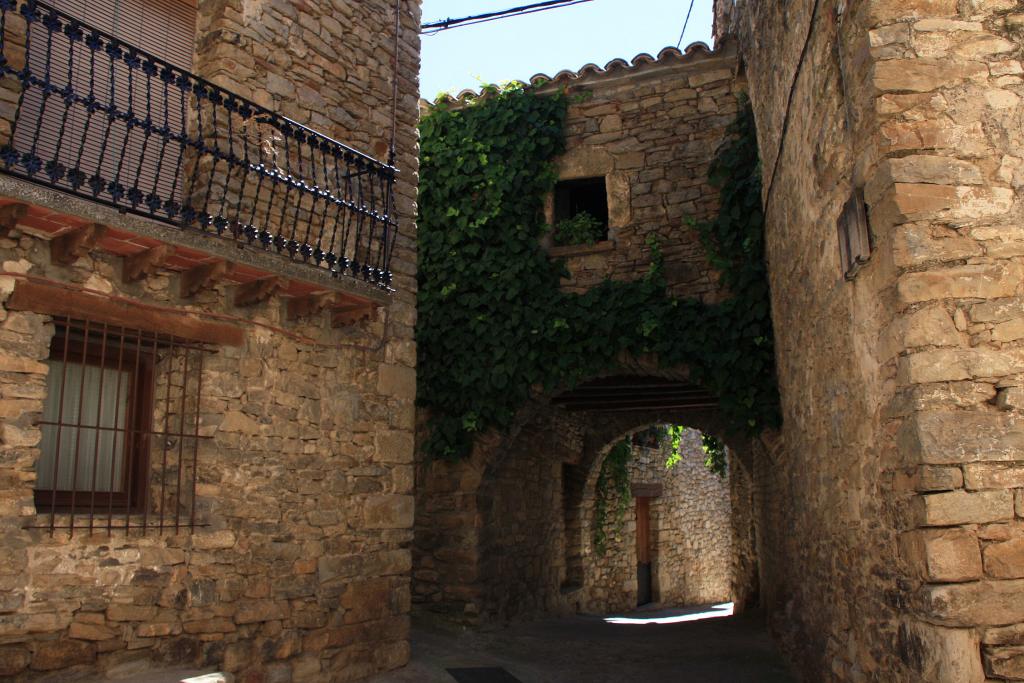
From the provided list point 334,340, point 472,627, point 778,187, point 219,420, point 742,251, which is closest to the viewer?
point 219,420

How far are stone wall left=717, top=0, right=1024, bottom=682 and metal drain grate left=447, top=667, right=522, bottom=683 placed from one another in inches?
113

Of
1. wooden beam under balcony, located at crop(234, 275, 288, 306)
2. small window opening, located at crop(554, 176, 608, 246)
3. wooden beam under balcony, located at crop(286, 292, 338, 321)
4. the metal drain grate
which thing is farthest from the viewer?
small window opening, located at crop(554, 176, 608, 246)

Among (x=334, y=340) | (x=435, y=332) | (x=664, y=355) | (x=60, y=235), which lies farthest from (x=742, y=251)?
(x=60, y=235)

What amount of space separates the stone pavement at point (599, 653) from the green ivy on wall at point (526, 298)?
1.92 m

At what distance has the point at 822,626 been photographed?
591 cm

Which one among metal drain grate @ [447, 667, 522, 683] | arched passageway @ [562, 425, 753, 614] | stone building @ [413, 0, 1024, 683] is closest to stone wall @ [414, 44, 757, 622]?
stone building @ [413, 0, 1024, 683]

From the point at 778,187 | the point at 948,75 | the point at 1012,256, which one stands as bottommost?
the point at 1012,256

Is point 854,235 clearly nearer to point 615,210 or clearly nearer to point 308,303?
point 308,303

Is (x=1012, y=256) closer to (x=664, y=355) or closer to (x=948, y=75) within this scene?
(x=948, y=75)

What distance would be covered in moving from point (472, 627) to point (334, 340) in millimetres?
3992

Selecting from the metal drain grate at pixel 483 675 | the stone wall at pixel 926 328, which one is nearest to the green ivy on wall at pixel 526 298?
the metal drain grate at pixel 483 675

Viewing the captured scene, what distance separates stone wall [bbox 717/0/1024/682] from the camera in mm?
3525

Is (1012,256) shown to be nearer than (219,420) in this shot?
Yes

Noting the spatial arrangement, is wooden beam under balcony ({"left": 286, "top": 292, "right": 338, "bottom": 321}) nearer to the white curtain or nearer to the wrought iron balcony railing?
the wrought iron balcony railing
